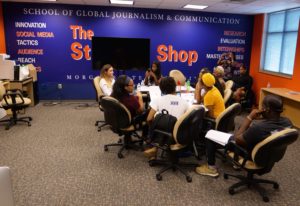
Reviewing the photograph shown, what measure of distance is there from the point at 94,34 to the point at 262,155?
5.49 meters

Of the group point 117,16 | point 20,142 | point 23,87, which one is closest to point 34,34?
point 23,87

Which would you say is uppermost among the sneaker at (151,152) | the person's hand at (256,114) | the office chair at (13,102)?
the person's hand at (256,114)

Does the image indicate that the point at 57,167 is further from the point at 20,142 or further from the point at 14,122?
the point at 14,122

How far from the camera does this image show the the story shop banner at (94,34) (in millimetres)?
6629

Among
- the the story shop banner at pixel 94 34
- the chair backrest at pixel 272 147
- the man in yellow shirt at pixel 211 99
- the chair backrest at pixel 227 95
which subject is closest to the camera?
the chair backrest at pixel 272 147

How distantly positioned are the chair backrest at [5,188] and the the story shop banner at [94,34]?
610cm

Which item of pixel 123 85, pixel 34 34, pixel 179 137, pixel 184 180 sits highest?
pixel 34 34

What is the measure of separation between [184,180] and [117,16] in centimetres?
497

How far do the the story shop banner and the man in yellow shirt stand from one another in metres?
3.96

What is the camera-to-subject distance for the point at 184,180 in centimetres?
307

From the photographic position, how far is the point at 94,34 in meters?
6.86

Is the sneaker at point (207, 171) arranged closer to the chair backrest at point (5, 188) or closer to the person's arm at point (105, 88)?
the person's arm at point (105, 88)

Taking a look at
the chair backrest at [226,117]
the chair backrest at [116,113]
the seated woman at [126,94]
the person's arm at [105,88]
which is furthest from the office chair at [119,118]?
the person's arm at [105,88]

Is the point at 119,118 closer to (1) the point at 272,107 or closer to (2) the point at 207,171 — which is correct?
(2) the point at 207,171
